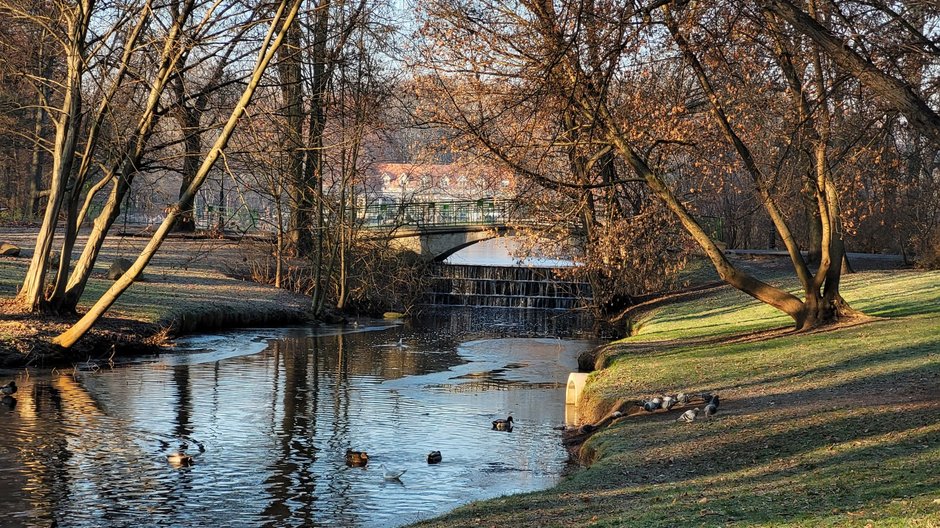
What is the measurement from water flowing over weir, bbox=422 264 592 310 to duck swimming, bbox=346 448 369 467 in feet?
102

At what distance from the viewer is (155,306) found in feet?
88.4

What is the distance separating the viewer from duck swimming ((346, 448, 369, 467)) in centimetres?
1293

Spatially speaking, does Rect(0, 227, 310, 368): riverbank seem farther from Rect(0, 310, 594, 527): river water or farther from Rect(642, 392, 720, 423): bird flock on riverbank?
Rect(642, 392, 720, 423): bird flock on riverbank

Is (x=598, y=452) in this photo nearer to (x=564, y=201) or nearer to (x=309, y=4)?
(x=564, y=201)

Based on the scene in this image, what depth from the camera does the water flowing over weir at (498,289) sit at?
45.4 meters

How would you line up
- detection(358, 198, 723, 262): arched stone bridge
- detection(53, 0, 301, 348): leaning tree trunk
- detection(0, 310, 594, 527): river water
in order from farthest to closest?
1. detection(358, 198, 723, 262): arched stone bridge
2. detection(53, 0, 301, 348): leaning tree trunk
3. detection(0, 310, 594, 527): river water

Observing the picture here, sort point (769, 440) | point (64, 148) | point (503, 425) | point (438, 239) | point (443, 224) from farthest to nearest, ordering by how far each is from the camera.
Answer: point (443, 224), point (438, 239), point (64, 148), point (503, 425), point (769, 440)

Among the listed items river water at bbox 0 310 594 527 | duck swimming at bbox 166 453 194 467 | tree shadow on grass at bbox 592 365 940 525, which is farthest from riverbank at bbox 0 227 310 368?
tree shadow on grass at bbox 592 365 940 525

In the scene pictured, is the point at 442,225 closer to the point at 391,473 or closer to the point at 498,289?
the point at 498,289

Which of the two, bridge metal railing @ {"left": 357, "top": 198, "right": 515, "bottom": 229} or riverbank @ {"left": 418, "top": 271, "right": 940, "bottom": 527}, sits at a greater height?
bridge metal railing @ {"left": 357, "top": 198, "right": 515, "bottom": 229}

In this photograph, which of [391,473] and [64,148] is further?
[64,148]

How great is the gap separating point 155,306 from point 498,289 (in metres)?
22.2

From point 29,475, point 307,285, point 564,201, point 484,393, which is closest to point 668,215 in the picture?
point 564,201

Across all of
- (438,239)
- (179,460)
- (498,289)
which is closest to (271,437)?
(179,460)
